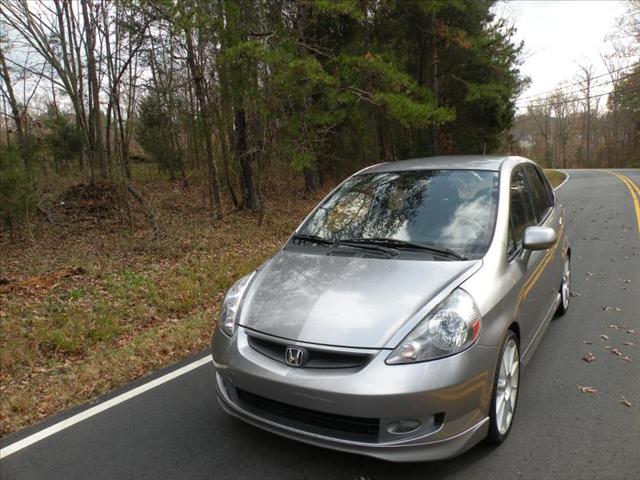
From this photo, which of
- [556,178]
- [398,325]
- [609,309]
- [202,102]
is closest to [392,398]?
[398,325]

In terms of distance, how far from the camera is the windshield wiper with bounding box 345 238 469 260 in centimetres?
331

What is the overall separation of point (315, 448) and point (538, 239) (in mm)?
2093

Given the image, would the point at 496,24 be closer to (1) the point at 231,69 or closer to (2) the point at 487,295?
(1) the point at 231,69

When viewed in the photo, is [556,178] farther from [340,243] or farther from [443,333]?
[443,333]

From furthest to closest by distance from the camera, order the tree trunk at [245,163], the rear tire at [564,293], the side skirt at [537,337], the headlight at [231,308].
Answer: the tree trunk at [245,163] < the rear tire at [564,293] < the side skirt at [537,337] < the headlight at [231,308]

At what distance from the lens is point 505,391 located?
3117 millimetres

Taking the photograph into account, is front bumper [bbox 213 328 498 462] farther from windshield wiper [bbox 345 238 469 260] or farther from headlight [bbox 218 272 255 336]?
windshield wiper [bbox 345 238 469 260]

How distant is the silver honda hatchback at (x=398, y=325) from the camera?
253cm

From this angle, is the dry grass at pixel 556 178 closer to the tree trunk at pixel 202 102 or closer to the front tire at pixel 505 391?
the tree trunk at pixel 202 102

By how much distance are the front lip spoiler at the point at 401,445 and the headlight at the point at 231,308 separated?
0.65 m

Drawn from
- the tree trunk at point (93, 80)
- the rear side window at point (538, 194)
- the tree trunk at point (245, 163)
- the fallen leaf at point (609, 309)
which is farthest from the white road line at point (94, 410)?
the tree trunk at point (93, 80)

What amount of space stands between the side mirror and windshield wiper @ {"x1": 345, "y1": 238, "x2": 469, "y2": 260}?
1.92 feet

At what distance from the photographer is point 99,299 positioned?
7.05 m

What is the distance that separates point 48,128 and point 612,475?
21708mm
